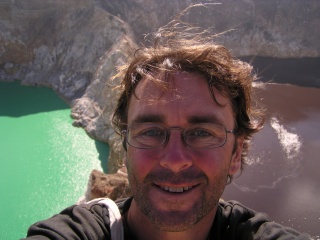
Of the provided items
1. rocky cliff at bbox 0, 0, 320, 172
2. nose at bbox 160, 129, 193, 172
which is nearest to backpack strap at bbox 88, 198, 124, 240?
nose at bbox 160, 129, 193, 172

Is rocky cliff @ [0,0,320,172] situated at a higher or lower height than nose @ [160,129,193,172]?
lower

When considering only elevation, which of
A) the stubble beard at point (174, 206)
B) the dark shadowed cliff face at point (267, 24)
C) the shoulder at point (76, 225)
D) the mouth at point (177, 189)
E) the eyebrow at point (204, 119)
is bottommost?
the dark shadowed cliff face at point (267, 24)

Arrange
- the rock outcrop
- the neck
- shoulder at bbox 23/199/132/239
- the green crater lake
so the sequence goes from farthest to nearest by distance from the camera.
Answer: the green crater lake → the rock outcrop → the neck → shoulder at bbox 23/199/132/239

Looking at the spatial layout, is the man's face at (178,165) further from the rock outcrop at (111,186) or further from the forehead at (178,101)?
the rock outcrop at (111,186)

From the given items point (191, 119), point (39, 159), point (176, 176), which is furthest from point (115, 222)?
point (39, 159)

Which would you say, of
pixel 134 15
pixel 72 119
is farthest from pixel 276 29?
pixel 72 119

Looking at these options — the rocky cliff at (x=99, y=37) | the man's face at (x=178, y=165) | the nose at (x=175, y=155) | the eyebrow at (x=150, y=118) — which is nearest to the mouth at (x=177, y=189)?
the man's face at (x=178, y=165)

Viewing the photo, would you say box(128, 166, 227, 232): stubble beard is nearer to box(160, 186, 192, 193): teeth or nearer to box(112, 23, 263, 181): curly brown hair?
box(160, 186, 192, 193): teeth
